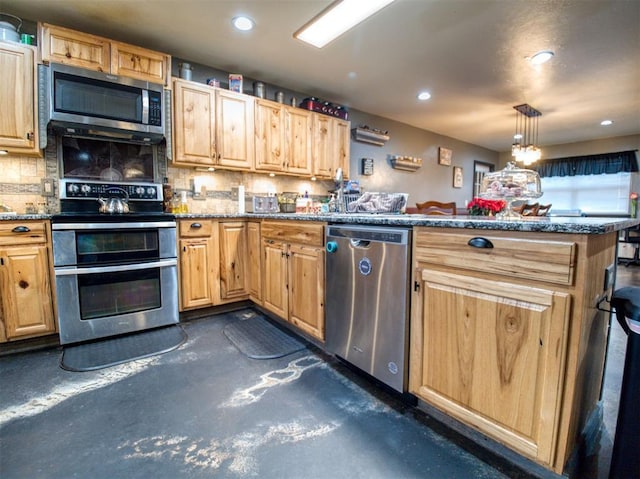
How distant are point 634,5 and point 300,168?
296 centimetres

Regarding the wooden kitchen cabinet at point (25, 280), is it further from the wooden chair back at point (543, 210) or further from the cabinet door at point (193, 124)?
the wooden chair back at point (543, 210)

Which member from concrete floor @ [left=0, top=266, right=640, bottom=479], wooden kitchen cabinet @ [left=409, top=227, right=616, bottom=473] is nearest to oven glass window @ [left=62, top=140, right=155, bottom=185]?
concrete floor @ [left=0, top=266, right=640, bottom=479]

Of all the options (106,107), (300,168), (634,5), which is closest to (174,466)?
(106,107)

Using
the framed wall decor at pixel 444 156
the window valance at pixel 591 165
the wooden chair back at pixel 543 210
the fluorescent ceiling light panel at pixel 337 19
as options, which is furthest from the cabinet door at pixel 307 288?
the window valance at pixel 591 165

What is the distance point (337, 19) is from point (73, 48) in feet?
6.42

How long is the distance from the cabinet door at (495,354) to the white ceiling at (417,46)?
83.5 inches

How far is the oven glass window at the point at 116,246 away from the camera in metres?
2.18

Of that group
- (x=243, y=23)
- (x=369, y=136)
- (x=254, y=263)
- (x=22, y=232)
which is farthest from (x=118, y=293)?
(x=369, y=136)

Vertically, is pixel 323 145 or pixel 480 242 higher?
pixel 323 145

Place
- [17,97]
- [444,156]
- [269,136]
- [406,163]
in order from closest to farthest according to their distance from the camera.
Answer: [17,97], [269,136], [406,163], [444,156]

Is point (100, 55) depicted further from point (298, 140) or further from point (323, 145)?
point (323, 145)

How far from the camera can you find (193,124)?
2.80 m

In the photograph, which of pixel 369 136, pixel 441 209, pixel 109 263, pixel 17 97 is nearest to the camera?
pixel 17 97

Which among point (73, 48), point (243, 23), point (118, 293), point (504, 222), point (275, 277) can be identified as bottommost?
point (118, 293)
